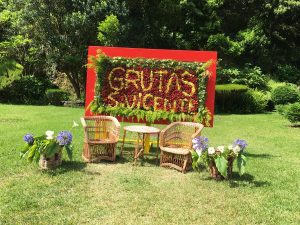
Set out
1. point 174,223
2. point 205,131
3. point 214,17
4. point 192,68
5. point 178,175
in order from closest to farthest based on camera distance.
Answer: point 174,223 < point 178,175 < point 192,68 < point 205,131 < point 214,17

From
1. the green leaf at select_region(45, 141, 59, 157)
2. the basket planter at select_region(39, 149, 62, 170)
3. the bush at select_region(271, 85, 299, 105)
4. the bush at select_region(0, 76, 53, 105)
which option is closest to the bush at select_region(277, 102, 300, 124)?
the bush at select_region(271, 85, 299, 105)

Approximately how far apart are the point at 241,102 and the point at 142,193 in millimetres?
15548

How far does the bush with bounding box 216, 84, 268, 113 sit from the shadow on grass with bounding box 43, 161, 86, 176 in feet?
44.5

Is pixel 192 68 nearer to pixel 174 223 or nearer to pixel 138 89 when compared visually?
pixel 138 89

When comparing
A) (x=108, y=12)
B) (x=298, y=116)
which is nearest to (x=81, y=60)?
(x=108, y=12)

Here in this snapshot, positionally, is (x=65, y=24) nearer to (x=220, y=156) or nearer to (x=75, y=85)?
(x=75, y=85)

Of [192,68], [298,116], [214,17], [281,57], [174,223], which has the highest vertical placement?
[214,17]

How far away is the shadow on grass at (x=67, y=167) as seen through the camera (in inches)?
306

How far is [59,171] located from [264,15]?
72.1ft

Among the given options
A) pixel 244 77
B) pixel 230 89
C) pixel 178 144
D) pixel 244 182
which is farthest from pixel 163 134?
pixel 244 77

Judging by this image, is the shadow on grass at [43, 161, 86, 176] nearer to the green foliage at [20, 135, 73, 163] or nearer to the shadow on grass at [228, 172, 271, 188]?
the green foliage at [20, 135, 73, 163]

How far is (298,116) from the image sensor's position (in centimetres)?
1537

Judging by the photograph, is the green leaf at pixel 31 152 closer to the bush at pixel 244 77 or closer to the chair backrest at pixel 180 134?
the chair backrest at pixel 180 134

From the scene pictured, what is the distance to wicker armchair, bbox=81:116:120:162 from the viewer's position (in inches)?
351
